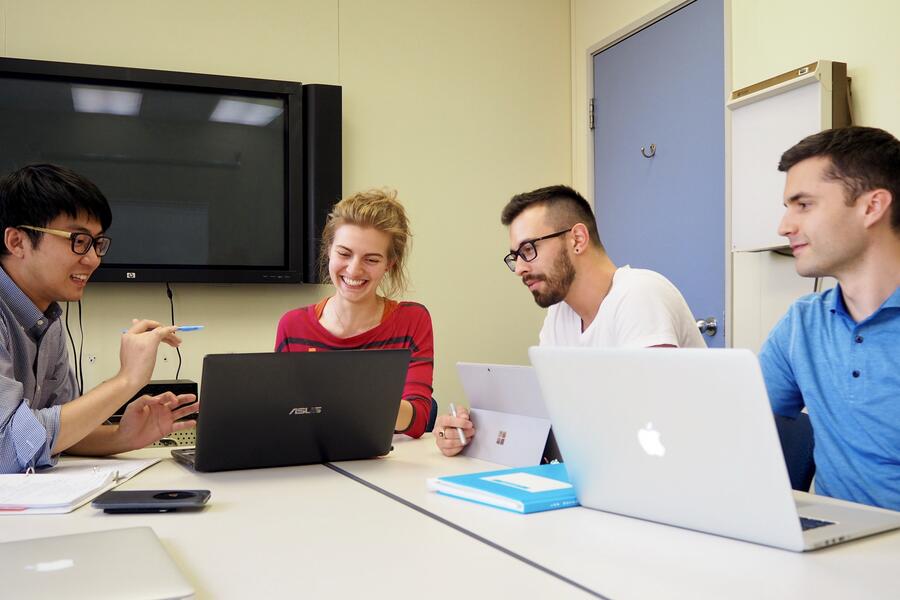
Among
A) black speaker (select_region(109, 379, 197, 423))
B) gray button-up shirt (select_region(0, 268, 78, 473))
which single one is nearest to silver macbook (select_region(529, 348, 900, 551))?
gray button-up shirt (select_region(0, 268, 78, 473))

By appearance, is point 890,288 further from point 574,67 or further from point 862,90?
point 574,67

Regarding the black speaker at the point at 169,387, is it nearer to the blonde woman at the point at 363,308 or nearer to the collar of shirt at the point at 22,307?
the blonde woman at the point at 363,308

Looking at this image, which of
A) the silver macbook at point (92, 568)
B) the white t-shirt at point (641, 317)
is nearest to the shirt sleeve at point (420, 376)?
the white t-shirt at point (641, 317)

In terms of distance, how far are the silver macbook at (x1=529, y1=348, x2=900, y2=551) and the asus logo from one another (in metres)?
0.54

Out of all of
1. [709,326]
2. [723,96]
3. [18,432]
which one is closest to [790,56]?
[723,96]

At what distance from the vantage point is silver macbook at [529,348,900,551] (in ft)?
3.33

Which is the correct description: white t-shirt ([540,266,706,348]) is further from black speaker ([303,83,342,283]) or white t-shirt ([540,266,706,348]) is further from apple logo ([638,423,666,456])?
black speaker ([303,83,342,283])

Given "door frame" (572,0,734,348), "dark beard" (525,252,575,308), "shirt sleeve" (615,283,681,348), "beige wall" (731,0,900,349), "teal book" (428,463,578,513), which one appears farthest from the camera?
"door frame" (572,0,734,348)

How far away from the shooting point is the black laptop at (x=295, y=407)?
5.10 ft

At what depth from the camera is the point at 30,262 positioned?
1831 millimetres

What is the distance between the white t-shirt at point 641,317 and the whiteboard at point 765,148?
0.79 metres

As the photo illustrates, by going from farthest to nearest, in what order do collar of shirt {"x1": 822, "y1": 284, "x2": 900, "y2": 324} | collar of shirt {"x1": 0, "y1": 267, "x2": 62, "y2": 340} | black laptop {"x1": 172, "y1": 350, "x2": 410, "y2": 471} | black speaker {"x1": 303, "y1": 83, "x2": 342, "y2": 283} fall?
1. black speaker {"x1": 303, "y1": 83, "x2": 342, "y2": 283}
2. collar of shirt {"x1": 0, "y1": 267, "x2": 62, "y2": 340}
3. collar of shirt {"x1": 822, "y1": 284, "x2": 900, "y2": 324}
4. black laptop {"x1": 172, "y1": 350, "x2": 410, "y2": 471}

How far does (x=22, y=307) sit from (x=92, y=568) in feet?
3.53

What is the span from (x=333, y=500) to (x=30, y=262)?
0.96m
